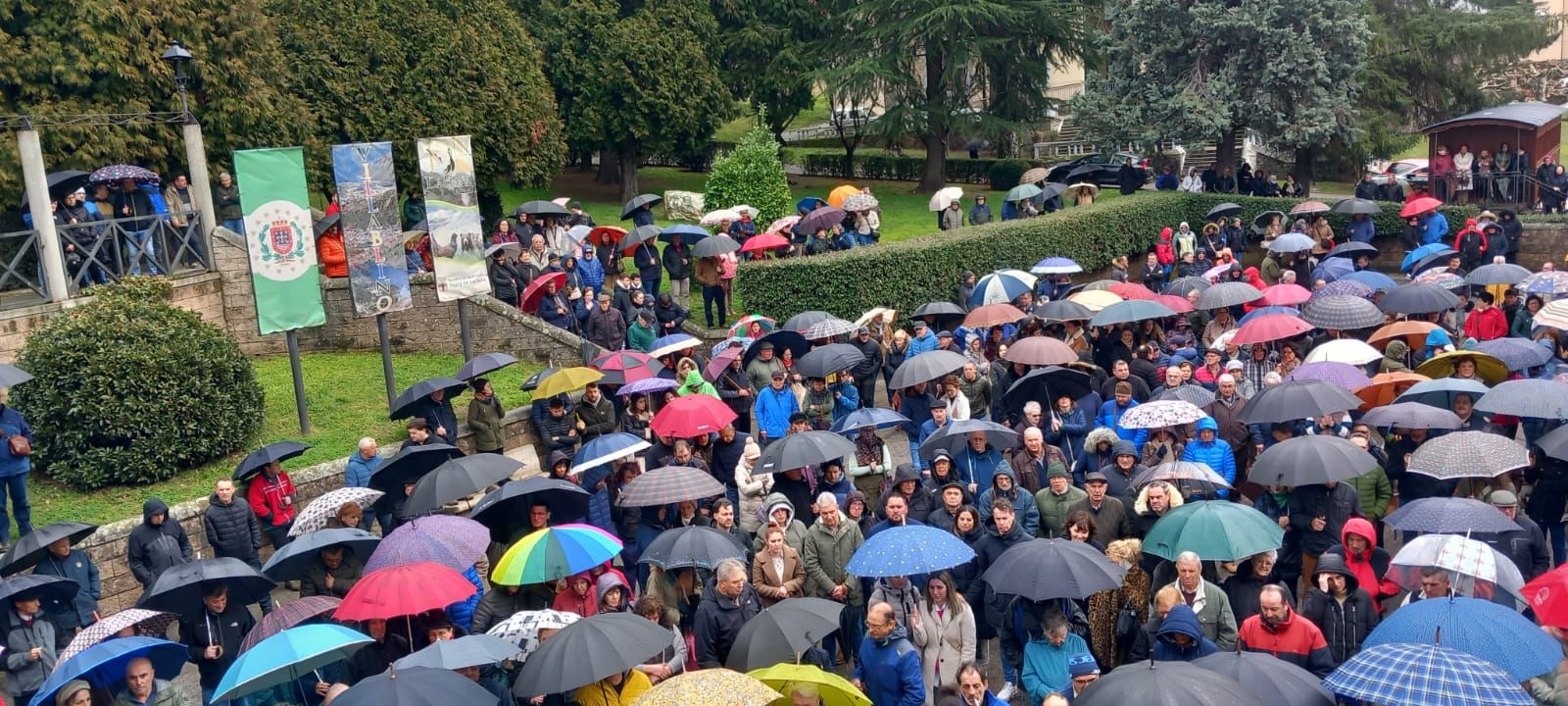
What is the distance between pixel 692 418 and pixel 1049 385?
3505 millimetres

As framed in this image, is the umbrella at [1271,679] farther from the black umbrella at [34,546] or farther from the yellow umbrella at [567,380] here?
the black umbrella at [34,546]

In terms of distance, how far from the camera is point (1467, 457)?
422 inches

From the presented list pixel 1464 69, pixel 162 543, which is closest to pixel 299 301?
pixel 162 543

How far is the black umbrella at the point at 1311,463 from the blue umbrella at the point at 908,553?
288 centimetres

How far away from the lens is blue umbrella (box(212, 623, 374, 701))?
798 cm

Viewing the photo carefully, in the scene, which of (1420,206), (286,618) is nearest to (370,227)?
(286,618)

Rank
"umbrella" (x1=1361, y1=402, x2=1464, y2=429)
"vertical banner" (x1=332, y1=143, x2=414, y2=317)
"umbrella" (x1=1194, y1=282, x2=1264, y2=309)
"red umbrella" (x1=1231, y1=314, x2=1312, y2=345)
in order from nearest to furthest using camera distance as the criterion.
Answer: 1. "umbrella" (x1=1361, y1=402, x2=1464, y2=429)
2. "red umbrella" (x1=1231, y1=314, x2=1312, y2=345)
3. "vertical banner" (x1=332, y1=143, x2=414, y2=317)
4. "umbrella" (x1=1194, y1=282, x2=1264, y2=309)

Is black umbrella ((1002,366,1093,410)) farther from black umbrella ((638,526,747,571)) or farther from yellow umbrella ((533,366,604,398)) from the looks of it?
black umbrella ((638,526,747,571))

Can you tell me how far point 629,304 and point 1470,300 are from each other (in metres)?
11.2

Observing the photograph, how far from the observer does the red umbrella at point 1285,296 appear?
16.9 m

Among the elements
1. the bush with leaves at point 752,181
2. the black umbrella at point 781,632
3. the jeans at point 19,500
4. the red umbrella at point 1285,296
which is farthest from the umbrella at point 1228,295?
the jeans at point 19,500

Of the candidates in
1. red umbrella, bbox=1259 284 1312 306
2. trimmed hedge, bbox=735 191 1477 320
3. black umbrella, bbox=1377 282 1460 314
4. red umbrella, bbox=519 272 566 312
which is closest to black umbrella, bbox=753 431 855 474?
red umbrella, bbox=1259 284 1312 306

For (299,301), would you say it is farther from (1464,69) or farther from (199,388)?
(1464,69)

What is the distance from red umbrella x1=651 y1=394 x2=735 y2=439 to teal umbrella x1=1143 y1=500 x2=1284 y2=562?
4.63m
